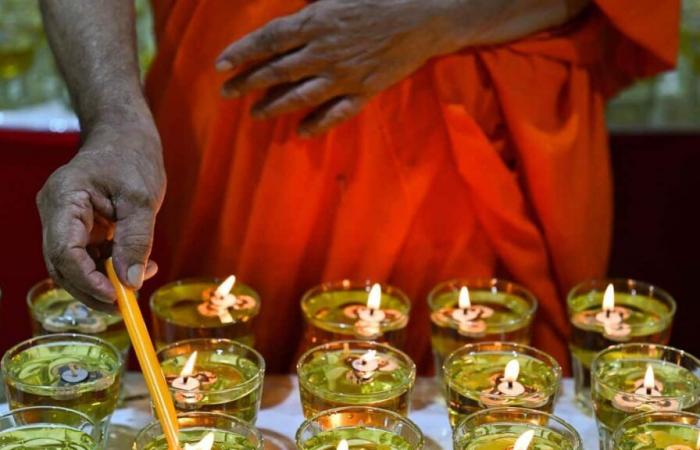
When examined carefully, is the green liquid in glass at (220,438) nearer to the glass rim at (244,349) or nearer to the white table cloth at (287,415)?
the glass rim at (244,349)

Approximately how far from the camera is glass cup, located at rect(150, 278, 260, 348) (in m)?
1.42

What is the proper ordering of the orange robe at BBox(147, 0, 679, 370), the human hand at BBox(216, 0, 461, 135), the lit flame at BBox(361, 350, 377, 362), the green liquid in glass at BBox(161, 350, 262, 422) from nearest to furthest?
1. the green liquid in glass at BBox(161, 350, 262, 422)
2. the lit flame at BBox(361, 350, 377, 362)
3. the human hand at BBox(216, 0, 461, 135)
4. the orange robe at BBox(147, 0, 679, 370)

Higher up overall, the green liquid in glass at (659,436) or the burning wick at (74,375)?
the burning wick at (74,375)

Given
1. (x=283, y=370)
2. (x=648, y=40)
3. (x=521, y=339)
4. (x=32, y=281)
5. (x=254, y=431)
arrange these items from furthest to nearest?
1. (x=32, y=281)
2. (x=283, y=370)
3. (x=648, y=40)
4. (x=521, y=339)
5. (x=254, y=431)

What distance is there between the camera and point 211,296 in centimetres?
148

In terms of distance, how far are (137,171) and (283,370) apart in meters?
0.59

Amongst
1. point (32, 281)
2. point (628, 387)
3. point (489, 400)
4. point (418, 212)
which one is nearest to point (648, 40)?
point (418, 212)

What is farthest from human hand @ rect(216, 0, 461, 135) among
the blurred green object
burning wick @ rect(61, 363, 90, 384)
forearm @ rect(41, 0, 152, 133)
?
the blurred green object

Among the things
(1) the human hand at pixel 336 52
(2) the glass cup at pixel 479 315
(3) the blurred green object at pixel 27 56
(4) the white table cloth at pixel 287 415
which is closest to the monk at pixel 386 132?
(1) the human hand at pixel 336 52

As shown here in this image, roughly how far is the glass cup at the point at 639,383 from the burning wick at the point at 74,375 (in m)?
0.54

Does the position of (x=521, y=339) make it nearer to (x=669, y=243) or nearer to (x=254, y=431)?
(x=254, y=431)

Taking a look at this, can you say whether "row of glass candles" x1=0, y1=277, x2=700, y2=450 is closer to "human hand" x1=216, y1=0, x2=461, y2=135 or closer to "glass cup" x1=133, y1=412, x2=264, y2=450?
"glass cup" x1=133, y1=412, x2=264, y2=450

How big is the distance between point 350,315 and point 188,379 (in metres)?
0.27

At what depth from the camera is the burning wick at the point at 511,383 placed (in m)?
1.30
